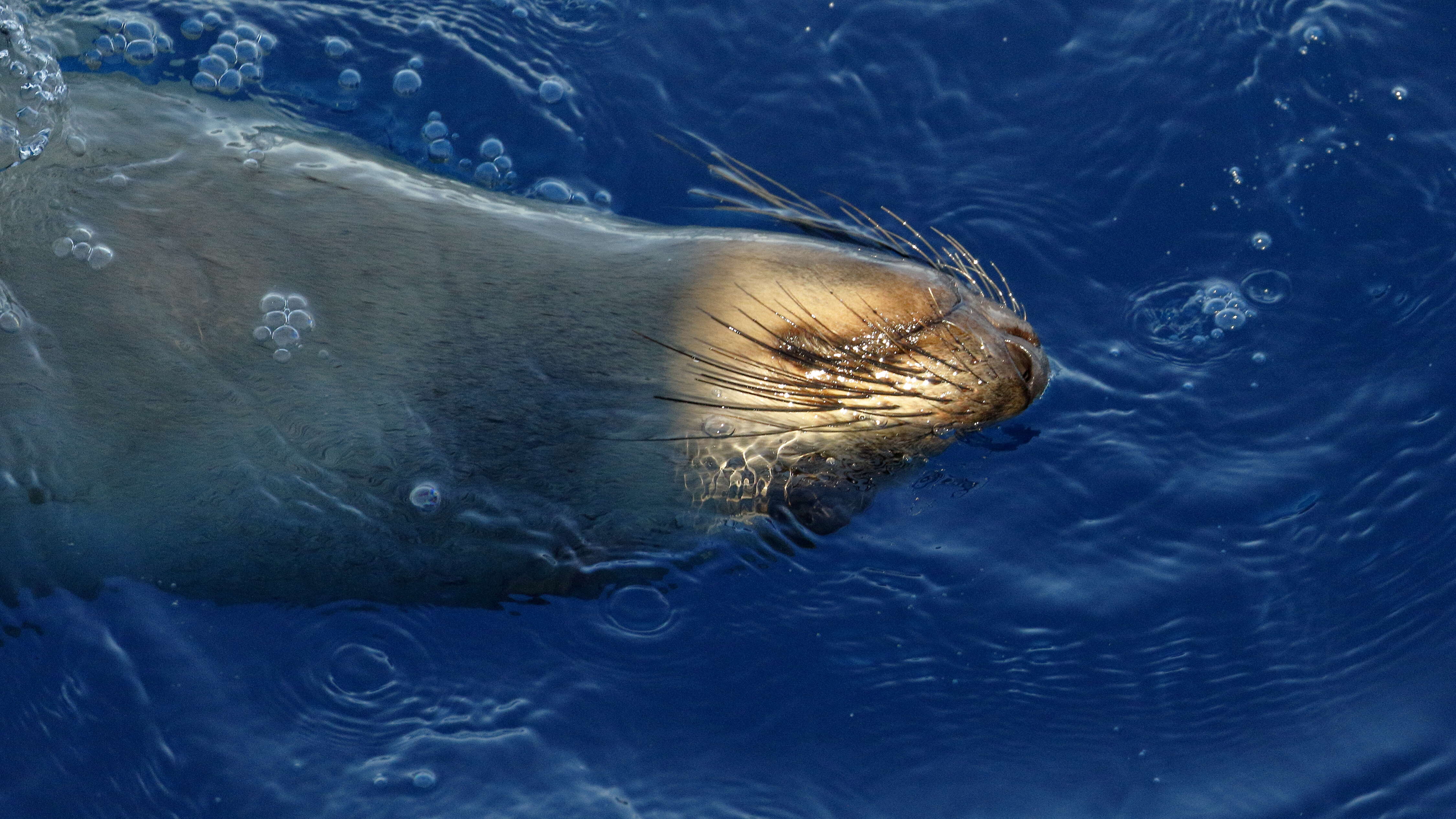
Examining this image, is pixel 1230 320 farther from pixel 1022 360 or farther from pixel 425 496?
pixel 425 496

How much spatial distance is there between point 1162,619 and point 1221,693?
1.01ft

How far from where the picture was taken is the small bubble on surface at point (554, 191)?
16.2 feet

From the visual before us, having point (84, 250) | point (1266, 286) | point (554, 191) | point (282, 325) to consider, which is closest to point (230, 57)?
point (554, 191)

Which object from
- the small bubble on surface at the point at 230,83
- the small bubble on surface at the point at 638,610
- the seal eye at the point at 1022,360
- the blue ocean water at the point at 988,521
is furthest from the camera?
the small bubble on surface at the point at 230,83

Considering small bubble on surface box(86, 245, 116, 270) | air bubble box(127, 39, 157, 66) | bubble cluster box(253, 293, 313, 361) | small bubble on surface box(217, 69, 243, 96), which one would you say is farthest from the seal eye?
air bubble box(127, 39, 157, 66)

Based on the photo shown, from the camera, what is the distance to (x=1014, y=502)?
4430 mm

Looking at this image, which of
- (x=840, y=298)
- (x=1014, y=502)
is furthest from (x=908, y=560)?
(x=840, y=298)

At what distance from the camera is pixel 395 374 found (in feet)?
12.0

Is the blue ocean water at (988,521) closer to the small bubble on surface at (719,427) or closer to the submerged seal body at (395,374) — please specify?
the submerged seal body at (395,374)

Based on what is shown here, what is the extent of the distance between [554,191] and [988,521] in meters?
2.19

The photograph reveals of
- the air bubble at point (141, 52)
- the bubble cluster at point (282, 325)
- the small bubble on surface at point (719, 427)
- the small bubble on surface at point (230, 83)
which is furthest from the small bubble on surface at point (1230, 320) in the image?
the air bubble at point (141, 52)

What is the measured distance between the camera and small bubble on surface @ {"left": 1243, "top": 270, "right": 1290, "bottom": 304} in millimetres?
4797

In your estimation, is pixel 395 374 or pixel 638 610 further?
pixel 638 610

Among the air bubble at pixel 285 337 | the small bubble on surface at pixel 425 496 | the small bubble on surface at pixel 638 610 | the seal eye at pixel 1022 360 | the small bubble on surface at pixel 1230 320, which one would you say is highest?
the small bubble on surface at pixel 1230 320
